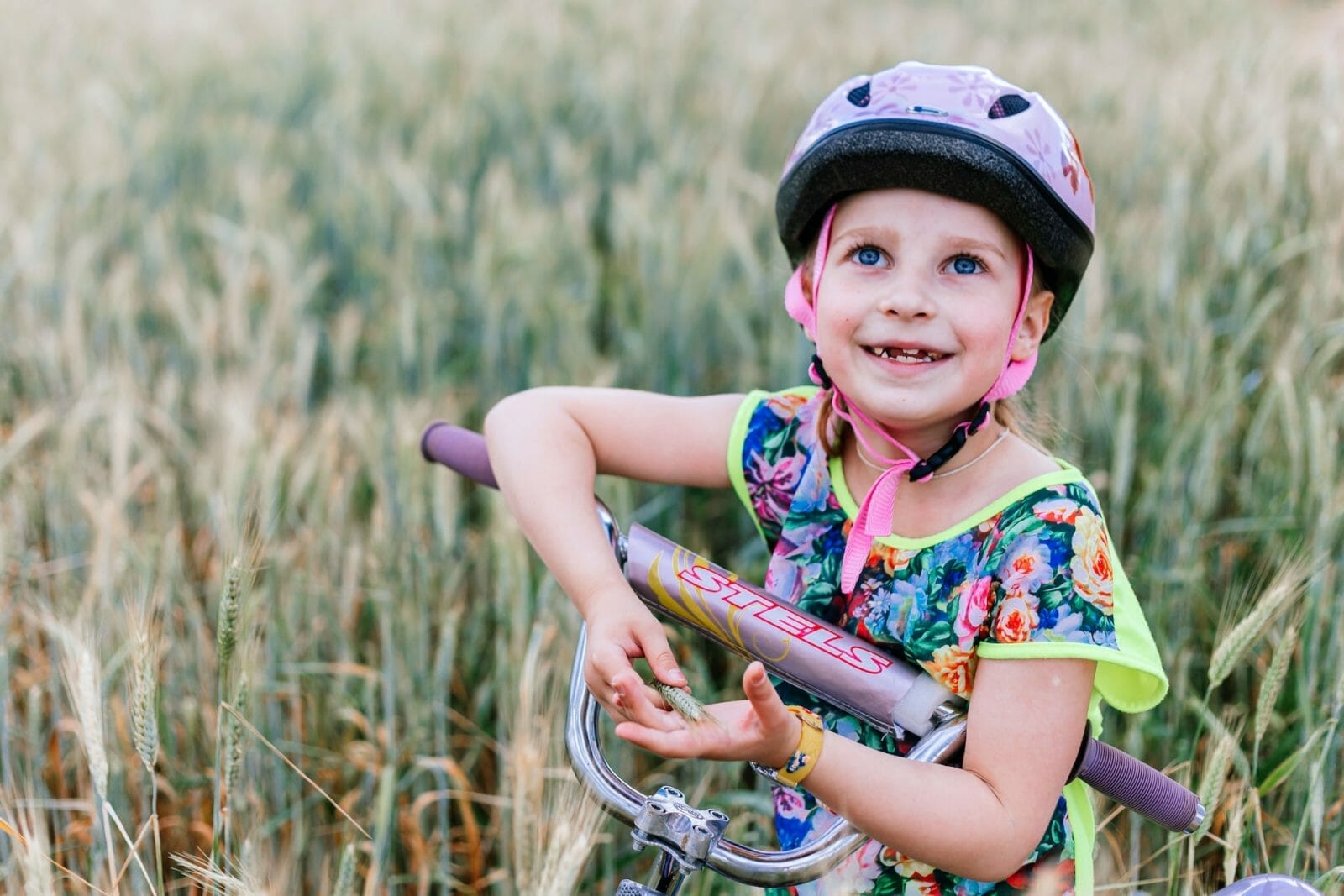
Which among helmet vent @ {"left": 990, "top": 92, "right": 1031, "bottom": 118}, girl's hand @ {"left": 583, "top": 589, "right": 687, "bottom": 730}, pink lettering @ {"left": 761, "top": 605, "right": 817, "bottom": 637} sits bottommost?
girl's hand @ {"left": 583, "top": 589, "right": 687, "bottom": 730}

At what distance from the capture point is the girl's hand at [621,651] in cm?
109

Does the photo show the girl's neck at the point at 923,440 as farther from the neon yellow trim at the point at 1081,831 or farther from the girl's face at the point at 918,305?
the neon yellow trim at the point at 1081,831

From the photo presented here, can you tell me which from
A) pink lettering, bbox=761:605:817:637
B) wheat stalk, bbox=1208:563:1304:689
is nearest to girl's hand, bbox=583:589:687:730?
pink lettering, bbox=761:605:817:637

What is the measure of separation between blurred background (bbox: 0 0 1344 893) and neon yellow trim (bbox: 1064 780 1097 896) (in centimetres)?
9

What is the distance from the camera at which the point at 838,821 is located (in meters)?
1.08

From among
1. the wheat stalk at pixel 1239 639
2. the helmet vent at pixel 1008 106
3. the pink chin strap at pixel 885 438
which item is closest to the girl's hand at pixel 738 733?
the pink chin strap at pixel 885 438

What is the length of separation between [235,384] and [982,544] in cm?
173

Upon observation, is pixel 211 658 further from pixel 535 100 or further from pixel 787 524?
pixel 535 100

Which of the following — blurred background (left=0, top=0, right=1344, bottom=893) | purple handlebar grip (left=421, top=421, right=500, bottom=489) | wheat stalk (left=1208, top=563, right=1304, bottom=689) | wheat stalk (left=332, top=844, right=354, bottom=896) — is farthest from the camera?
blurred background (left=0, top=0, right=1344, bottom=893)

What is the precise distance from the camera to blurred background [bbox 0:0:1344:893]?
1685 millimetres

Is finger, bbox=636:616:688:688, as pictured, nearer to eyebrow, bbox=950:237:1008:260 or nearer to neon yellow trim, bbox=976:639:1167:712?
neon yellow trim, bbox=976:639:1167:712

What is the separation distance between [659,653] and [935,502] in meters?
0.40

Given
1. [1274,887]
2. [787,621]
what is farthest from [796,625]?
[1274,887]

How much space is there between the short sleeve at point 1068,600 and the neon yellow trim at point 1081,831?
137mm
